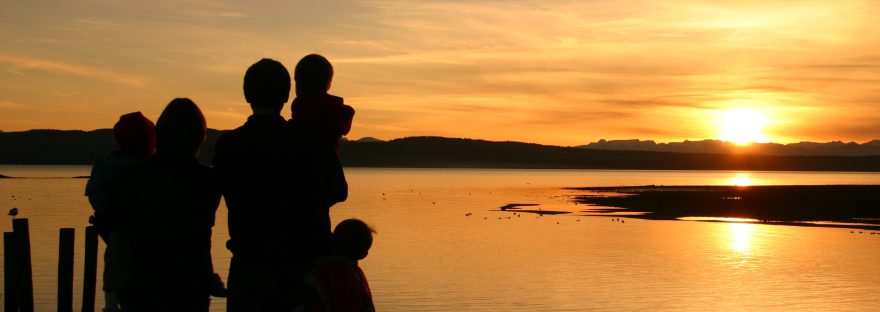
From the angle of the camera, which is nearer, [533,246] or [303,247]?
[303,247]

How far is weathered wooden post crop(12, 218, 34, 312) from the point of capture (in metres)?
13.1

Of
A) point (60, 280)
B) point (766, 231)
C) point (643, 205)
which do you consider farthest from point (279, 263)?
point (643, 205)

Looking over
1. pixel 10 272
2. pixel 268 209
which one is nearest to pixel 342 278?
pixel 268 209

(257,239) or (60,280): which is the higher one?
(257,239)

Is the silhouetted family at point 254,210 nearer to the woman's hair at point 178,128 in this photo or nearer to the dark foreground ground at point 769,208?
the woman's hair at point 178,128

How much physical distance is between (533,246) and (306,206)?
28231 millimetres

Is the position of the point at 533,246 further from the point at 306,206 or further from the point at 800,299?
the point at 306,206

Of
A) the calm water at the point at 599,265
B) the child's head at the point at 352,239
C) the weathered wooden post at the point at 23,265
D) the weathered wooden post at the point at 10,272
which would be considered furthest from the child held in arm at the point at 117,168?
the calm water at the point at 599,265

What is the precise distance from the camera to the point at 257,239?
17.3 feet

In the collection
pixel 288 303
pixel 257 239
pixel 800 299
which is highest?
pixel 257 239

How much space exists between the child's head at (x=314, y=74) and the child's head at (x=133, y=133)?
6.64ft

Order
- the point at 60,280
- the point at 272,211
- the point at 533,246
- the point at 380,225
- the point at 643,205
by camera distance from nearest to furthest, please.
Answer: the point at 272,211, the point at 60,280, the point at 533,246, the point at 380,225, the point at 643,205

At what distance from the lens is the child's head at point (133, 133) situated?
718 cm

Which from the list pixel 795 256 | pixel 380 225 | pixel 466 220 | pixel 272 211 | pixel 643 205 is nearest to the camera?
pixel 272 211
